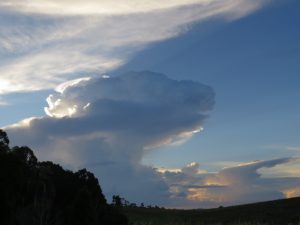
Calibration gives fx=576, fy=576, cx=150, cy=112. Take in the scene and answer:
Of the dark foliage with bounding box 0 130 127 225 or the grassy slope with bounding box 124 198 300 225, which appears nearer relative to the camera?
the dark foliage with bounding box 0 130 127 225

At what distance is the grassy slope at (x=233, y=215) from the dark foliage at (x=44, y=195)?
39.0ft

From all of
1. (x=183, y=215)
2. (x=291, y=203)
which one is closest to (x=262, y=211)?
(x=291, y=203)

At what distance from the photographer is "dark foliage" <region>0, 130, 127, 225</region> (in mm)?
64250

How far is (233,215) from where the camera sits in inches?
4213

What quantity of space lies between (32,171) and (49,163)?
1463 cm

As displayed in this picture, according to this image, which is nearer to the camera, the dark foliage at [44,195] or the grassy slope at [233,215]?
the dark foliage at [44,195]

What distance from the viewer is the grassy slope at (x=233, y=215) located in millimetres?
95881

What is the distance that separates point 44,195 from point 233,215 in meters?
49.5

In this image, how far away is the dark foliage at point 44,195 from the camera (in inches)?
2530

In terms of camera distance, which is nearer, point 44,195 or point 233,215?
point 44,195

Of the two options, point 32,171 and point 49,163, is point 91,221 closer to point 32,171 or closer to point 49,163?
point 32,171

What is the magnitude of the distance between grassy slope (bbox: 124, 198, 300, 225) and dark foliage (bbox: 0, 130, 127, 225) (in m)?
11.9

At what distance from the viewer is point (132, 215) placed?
11775 centimetres

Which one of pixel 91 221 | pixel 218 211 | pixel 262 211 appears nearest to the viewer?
pixel 91 221
